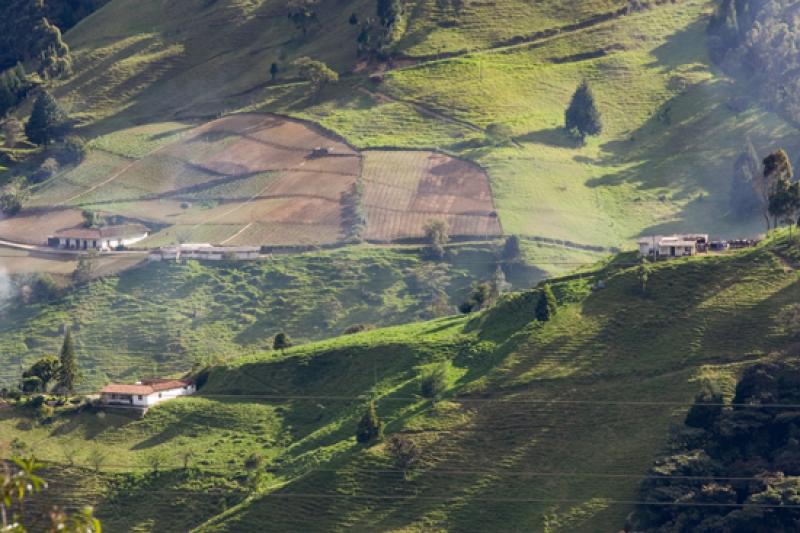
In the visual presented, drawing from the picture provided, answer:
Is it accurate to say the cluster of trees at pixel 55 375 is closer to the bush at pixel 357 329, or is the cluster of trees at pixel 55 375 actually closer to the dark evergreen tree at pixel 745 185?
the bush at pixel 357 329

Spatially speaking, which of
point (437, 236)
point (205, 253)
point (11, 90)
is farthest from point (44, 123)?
point (437, 236)

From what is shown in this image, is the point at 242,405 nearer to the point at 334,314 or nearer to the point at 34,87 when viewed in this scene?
the point at 334,314

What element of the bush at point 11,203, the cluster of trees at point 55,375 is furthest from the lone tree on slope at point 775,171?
the bush at point 11,203

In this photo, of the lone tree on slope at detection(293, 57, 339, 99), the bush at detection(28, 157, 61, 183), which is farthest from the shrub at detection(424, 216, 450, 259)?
the bush at detection(28, 157, 61, 183)

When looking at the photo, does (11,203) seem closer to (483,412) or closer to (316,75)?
(316,75)

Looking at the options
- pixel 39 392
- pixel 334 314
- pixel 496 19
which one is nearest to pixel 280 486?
pixel 39 392

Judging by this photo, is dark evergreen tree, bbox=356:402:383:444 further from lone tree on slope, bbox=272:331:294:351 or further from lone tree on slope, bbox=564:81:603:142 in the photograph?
lone tree on slope, bbox=564:81:603:142
